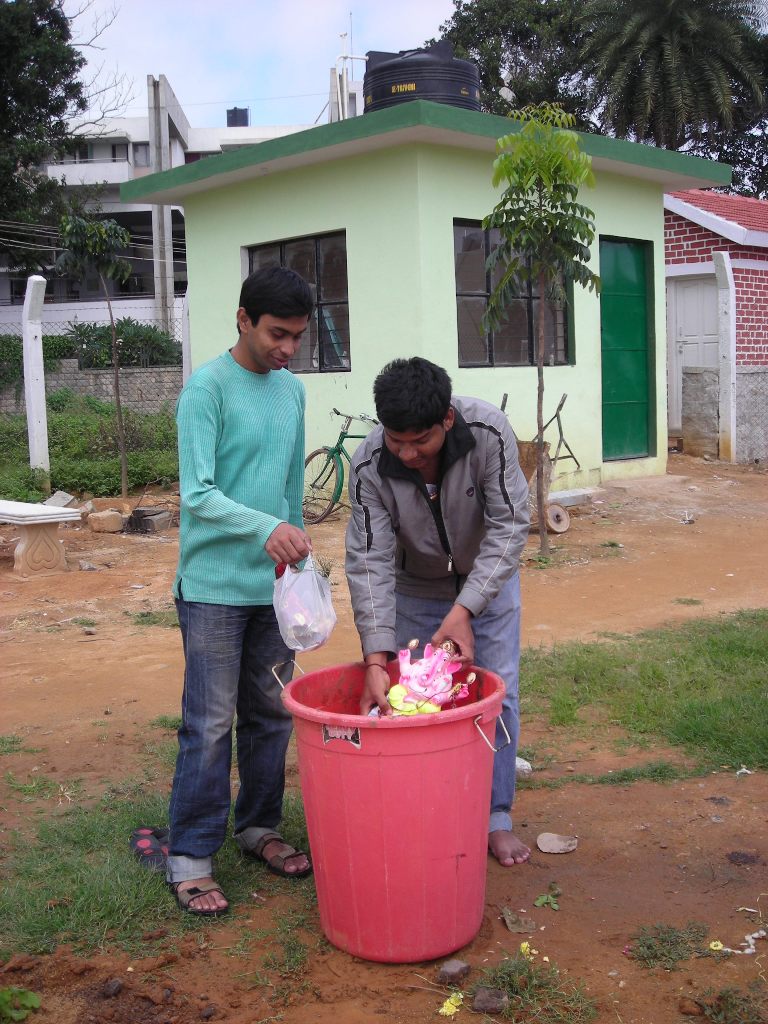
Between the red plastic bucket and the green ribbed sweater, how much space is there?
47 cm

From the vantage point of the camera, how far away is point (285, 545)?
2861mm

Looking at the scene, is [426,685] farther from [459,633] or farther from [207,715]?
[207,715]

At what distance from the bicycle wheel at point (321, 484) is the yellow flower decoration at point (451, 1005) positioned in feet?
25.9

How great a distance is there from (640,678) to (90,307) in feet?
83.7

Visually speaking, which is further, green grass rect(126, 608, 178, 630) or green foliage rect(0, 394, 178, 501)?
green foliage rect(0, 394, 178, 501)

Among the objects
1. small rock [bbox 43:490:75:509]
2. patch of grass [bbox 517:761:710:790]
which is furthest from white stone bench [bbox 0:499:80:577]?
patch of grass [bbox 517:761:710:790]

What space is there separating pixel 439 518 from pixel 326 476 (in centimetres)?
800

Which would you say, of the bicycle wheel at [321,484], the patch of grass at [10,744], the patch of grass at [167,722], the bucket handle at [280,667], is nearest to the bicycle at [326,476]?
the bicycle wheel at [321,484]

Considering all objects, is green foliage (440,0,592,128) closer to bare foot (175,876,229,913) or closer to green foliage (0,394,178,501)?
green foliage (0,394,178,501)

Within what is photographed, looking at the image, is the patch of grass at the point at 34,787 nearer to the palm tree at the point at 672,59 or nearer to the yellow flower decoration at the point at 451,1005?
the yellow flower decoration at the point at 451,1005

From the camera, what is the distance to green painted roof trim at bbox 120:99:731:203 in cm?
932

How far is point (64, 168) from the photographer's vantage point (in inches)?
1495

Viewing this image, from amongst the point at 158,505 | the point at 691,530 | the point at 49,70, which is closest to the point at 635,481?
the point at 691,530

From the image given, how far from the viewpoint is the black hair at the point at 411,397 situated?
9.03 ft
